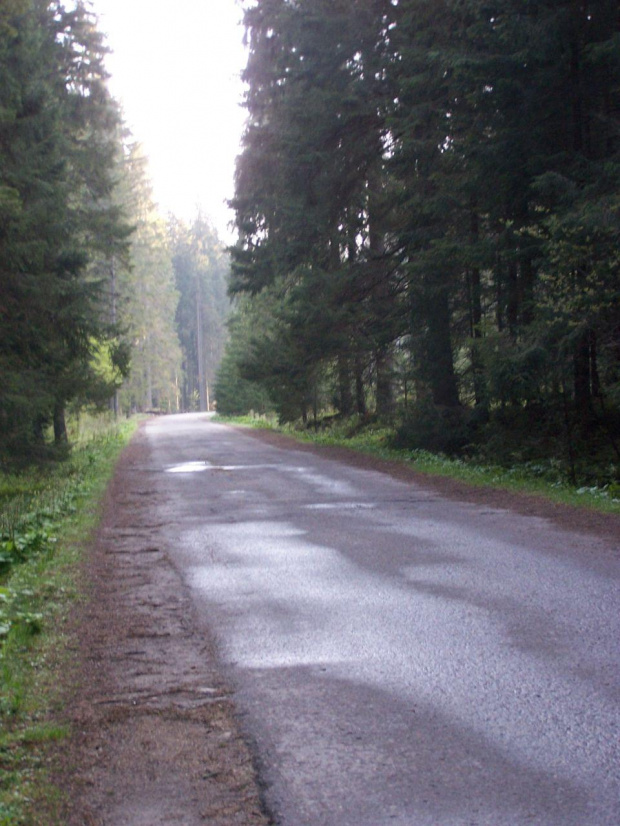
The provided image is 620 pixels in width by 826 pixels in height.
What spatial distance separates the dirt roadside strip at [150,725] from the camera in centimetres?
341

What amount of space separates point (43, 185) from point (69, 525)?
7.76m

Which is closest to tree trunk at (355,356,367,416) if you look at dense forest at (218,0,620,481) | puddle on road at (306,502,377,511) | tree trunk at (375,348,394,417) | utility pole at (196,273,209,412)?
dense forest at (218,0,620,481)

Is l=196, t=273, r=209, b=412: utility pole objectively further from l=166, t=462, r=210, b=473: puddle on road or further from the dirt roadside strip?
the dirt roadside strip

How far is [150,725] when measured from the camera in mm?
4270

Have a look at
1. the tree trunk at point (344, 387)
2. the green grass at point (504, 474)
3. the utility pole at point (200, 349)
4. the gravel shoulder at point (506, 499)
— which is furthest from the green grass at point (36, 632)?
the utility pole at point (200, 349)

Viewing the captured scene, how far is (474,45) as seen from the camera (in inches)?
634

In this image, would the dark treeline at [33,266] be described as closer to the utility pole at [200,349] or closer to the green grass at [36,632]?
the green grass at [36,632]

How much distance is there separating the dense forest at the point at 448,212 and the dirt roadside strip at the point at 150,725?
895 centimetres

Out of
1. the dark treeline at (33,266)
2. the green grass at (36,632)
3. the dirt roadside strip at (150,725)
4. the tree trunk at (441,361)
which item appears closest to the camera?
the dirt roadside strip at (150,725)

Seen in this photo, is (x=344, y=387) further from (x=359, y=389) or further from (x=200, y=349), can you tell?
(x=200, y=349)

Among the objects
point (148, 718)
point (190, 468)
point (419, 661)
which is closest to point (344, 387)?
point (190, 468)

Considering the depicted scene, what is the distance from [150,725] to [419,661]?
174cm

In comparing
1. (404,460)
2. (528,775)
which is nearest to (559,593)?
(528,775)

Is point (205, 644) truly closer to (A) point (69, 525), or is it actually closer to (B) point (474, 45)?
(A) point (69, 525)
